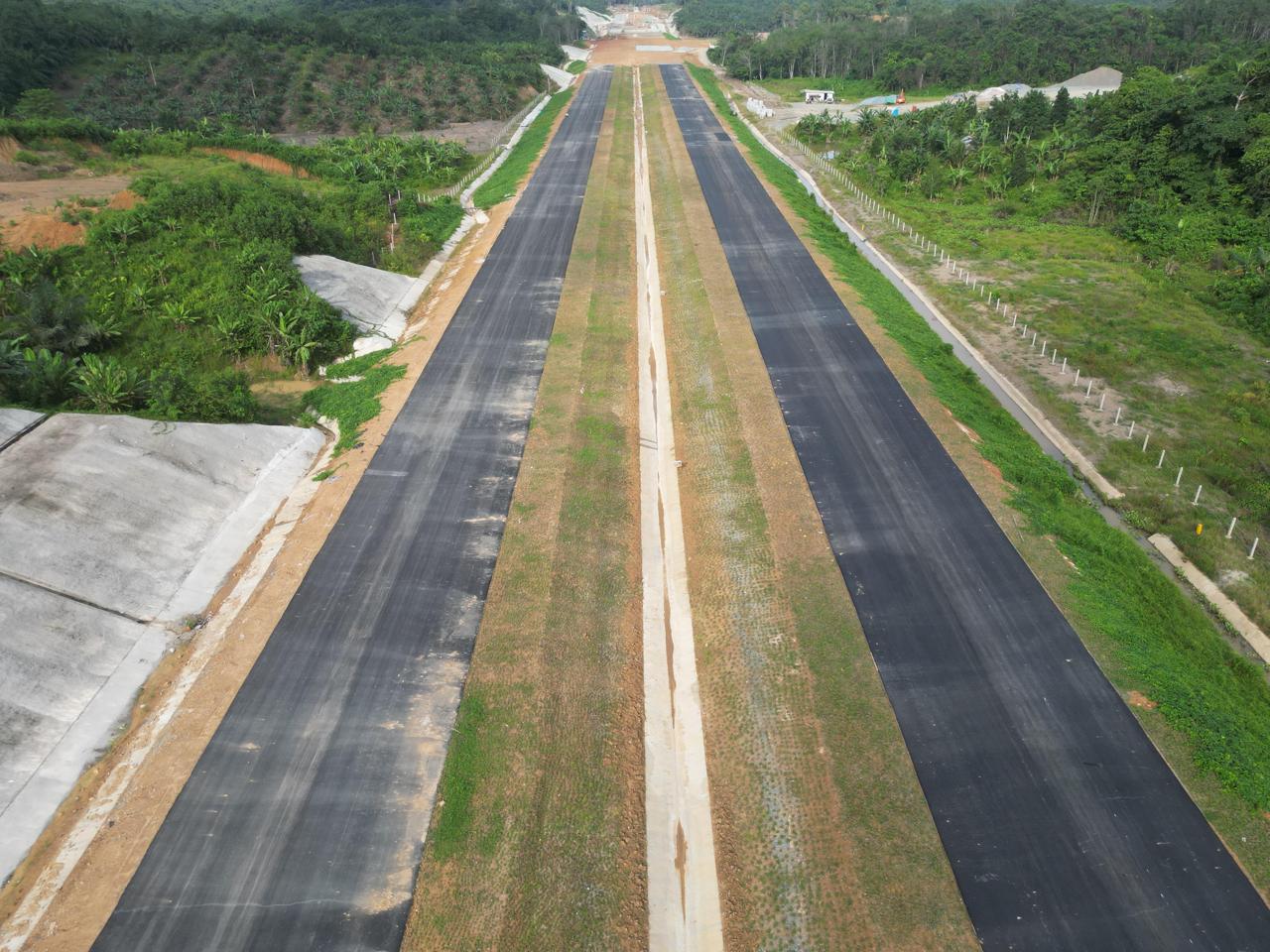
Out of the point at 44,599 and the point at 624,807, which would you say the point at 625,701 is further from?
the point at 44,599

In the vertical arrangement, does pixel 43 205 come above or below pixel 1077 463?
above

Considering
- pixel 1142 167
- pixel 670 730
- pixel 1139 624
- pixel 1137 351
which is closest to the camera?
pixel 670 730

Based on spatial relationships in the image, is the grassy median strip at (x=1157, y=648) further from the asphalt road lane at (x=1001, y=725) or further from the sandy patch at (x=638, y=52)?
the sandy patch at (x=638, y=52)

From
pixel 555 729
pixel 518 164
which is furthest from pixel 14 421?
pixel 518 164

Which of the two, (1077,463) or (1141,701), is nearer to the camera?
(1141,701)

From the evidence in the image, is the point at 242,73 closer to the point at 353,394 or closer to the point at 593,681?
the point at 353,394

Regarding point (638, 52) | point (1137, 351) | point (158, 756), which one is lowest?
point (158, 756)

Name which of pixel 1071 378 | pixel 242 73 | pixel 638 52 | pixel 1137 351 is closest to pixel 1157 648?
pixel 1071 378

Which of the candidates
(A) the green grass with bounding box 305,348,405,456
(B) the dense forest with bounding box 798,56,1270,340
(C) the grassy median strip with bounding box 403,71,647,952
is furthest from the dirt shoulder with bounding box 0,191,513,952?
(B) the dense forest with bounding box 798,56,1270,340

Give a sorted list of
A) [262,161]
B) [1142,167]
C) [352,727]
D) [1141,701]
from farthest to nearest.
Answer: [262,161] < [1142,167] < [1141,701] < [352,727]

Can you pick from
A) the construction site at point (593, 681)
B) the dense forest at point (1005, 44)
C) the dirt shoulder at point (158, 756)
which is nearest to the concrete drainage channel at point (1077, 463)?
the construction site at point (593, 681)
